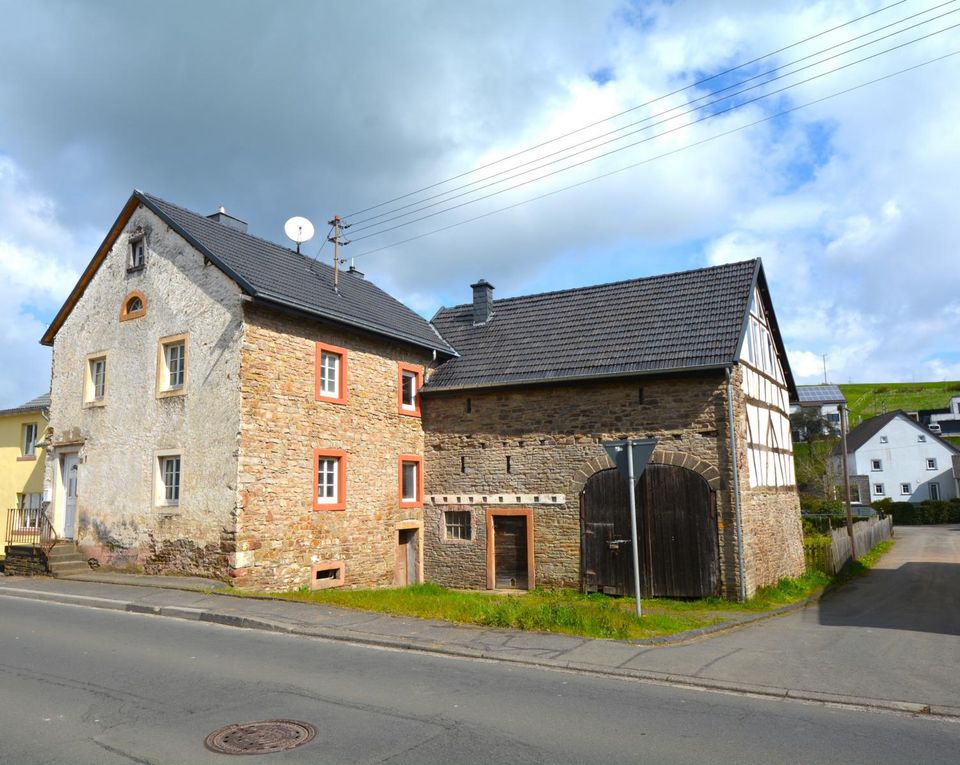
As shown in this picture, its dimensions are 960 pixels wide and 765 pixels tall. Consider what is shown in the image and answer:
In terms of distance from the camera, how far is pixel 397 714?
6352 millimetres

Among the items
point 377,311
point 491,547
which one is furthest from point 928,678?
point 377,311

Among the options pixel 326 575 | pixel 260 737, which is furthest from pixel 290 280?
pixel 260 737

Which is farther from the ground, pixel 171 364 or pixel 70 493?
pixel 171 364

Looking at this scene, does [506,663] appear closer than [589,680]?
No

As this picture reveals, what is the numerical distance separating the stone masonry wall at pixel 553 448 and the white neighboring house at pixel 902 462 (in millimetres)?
50434

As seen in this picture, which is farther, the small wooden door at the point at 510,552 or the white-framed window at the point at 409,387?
the white-framed window at the point at 409,387

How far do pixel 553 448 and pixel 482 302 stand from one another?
6530mm

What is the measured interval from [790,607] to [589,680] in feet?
30.3

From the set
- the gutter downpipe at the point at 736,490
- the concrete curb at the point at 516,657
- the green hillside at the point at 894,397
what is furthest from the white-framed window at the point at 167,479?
the green hillside at the point at 894,397

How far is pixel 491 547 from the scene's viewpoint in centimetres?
1898

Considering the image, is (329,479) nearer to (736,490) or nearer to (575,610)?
(575,610)

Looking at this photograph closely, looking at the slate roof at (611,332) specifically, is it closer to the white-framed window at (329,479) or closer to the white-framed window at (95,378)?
the white-framed window at (329,479)

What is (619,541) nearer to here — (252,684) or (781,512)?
(781,512)

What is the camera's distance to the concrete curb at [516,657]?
7066 millimetres
